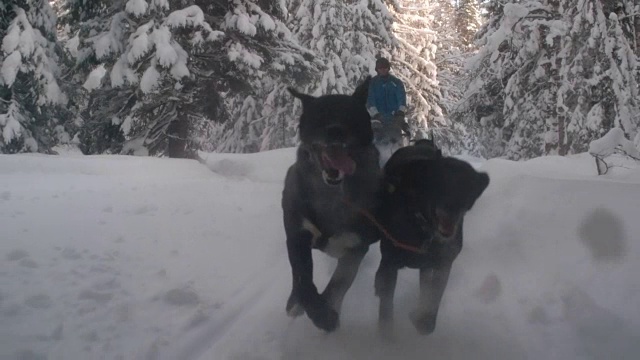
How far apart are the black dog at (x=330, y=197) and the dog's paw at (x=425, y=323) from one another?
58 centimetres

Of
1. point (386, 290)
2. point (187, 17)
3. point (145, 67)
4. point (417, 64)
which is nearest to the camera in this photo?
point (386, 290)

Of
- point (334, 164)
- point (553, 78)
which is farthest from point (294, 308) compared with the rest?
point (553, 78)

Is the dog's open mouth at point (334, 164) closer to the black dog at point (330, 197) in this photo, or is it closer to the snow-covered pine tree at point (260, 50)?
the black dog at point (330, 197)

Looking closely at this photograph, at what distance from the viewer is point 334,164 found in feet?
12.6

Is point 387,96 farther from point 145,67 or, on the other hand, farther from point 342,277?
point 145,67

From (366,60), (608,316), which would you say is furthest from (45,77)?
(608,316)

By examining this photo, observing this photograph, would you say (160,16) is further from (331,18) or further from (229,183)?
(331,18)

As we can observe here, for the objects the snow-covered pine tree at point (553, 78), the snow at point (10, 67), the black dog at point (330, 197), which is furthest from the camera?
the snow at point (10, 67)

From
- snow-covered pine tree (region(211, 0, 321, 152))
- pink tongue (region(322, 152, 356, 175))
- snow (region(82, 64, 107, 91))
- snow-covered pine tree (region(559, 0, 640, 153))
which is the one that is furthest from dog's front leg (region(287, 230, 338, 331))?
snow-covered pine tree (region(559, 0, 640, 153))

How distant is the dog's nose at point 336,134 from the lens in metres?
3.90

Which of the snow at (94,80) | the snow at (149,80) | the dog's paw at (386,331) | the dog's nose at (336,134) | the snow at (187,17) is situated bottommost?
the snow at (94,80)

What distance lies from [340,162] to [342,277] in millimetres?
950

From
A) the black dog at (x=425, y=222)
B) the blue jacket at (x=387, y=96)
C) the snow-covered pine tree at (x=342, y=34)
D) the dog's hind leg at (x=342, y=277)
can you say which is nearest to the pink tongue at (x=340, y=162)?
the black dog at (x=425, y=222)

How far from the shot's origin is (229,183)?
36.0ft
